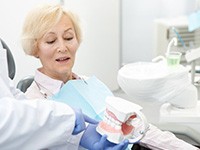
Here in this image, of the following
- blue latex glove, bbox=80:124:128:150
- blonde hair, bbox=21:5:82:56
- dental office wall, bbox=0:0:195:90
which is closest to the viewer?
blue latex glove, bbox=80:124:128:150

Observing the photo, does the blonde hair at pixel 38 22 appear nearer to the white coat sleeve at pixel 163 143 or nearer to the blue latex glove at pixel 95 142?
the blue latex glove at pixel 95 142

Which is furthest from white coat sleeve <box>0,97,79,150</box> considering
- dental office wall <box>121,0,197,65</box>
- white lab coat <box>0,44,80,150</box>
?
dental office wall <box>121,0,197,65</box>

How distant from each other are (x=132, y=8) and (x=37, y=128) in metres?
3.03

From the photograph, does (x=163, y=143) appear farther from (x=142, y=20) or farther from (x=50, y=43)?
(x=142, y=20)

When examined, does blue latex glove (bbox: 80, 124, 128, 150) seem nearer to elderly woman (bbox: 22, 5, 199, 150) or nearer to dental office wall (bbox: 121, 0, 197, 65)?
elderly woman (bbox: 22, 5, 199, 150)

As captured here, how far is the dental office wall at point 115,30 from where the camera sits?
128 inches

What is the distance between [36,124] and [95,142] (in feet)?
0.66

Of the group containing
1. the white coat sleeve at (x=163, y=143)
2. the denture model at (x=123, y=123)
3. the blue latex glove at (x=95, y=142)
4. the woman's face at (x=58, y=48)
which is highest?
the woman's face at (x=58, y=48)

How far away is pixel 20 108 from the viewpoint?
2.77 ft

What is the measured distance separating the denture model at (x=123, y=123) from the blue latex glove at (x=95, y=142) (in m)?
0.01

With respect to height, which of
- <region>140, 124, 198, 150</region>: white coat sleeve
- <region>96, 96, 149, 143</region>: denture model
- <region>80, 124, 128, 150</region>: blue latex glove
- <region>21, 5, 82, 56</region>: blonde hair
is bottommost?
<region>140, 124, 198, 150</region>: white coat sleeve

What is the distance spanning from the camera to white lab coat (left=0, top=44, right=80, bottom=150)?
82 centimetres

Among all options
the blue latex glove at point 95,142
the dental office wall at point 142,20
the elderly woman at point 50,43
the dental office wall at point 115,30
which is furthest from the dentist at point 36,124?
the dental office wall at point 142,20

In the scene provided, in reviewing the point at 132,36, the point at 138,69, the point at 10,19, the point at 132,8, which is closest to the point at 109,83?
the point at 132,36
